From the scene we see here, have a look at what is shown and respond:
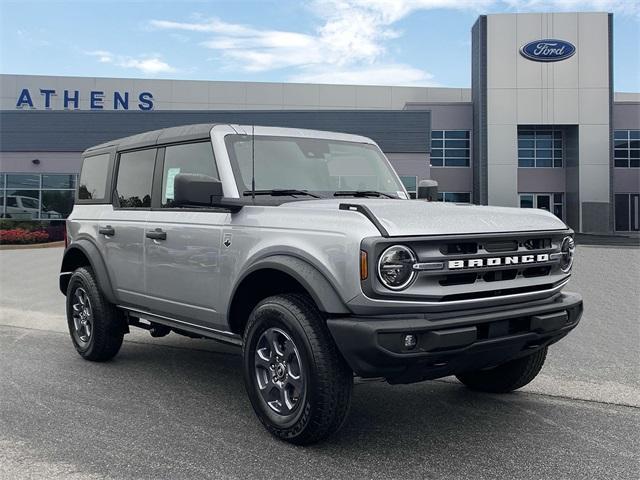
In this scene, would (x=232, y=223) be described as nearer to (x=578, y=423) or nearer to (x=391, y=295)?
(x=391, y=295)

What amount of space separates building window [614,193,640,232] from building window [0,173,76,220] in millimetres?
30819

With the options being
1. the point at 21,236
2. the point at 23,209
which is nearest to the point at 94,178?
the point at 21,236

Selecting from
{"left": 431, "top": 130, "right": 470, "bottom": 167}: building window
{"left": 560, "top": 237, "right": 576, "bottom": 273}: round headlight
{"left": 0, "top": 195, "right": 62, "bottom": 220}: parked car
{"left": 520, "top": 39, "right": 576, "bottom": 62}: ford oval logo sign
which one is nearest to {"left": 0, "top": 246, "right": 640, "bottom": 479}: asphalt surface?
{"left": 560, "top": 237, "right": 576, "bottom": 273}: round headlight

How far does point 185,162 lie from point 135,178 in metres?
0.86

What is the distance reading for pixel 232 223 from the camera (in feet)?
13.9

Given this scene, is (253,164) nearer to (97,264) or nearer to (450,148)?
(97,264)

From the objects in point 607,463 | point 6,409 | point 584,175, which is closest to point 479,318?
point 607,463

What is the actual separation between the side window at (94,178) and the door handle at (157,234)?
125cm

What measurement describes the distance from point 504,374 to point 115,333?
354cm

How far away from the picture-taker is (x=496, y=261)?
360cm

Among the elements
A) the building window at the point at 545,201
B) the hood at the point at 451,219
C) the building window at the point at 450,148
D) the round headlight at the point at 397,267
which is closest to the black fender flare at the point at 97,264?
the hood at the point at 451,219

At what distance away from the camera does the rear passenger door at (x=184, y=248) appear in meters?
4.39

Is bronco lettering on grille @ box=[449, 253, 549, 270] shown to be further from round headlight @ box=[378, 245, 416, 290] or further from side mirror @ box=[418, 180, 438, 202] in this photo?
side mirror @ box=[418, 180, 438, 202]

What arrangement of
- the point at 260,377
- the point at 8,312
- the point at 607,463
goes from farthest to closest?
1. the point at 8,312
2. the point at 260,377
3. the point at 607,463
